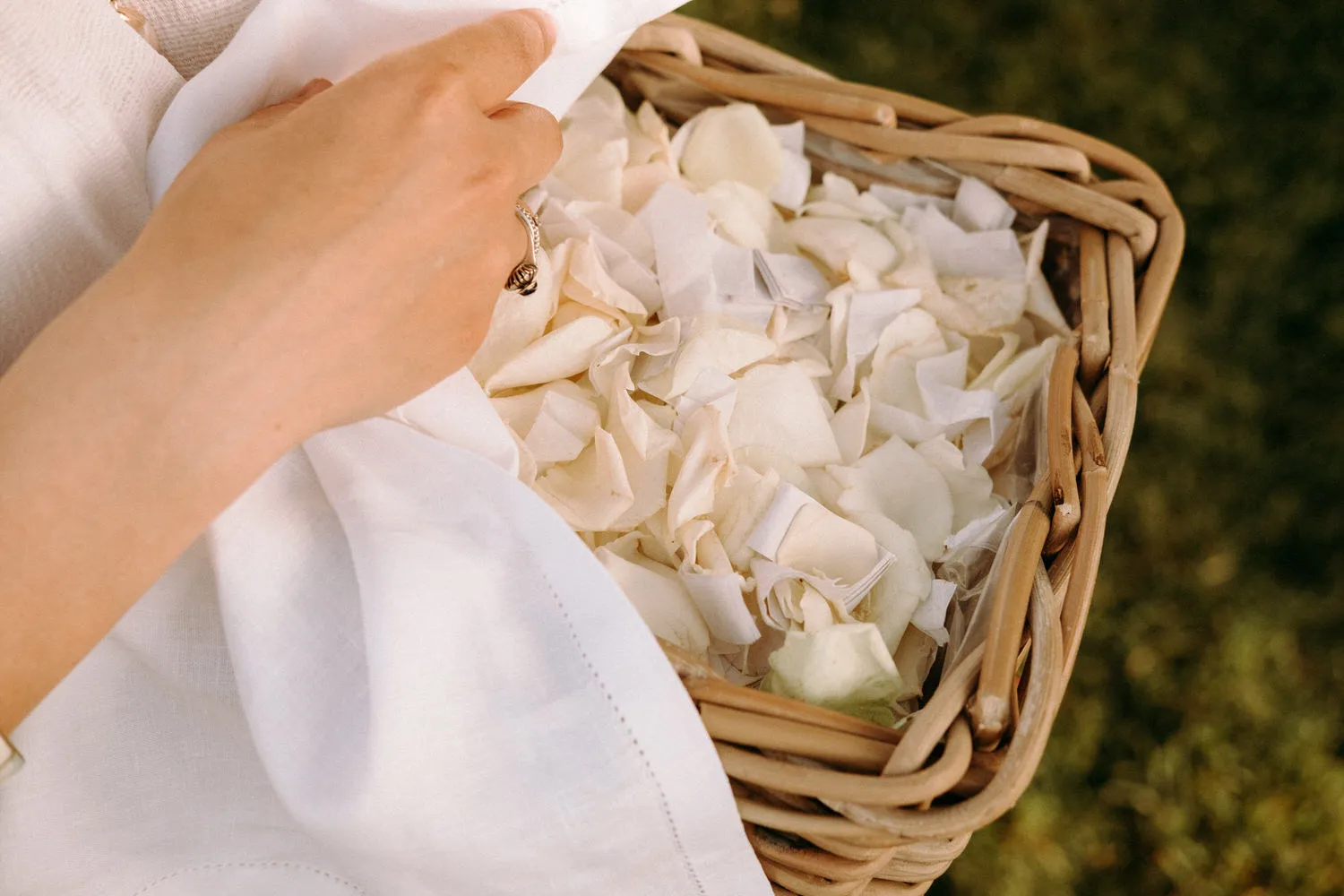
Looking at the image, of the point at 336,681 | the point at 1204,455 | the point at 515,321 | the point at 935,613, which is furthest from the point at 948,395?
the point at 1204,455

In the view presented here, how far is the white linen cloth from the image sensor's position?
403 mm

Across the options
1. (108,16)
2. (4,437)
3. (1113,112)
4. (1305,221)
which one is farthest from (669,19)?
(1305,221)

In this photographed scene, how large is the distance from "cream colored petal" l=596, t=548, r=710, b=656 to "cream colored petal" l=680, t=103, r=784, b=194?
0.95ft

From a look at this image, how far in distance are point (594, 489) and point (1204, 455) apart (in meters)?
0.81

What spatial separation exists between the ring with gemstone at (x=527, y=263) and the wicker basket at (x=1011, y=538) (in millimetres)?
191

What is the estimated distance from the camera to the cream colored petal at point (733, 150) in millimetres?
641

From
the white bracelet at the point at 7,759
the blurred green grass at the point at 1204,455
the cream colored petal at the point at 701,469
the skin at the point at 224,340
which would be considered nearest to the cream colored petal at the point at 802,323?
the cream colored petal at the point at 701,469

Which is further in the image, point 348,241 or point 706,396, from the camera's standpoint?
point 706,396

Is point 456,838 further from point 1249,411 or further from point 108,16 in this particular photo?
point 1249,411

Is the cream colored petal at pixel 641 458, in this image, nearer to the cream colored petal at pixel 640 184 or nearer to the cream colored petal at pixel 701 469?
the cream colored petal at pixel 701 469

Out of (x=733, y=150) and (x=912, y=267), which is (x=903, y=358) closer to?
(x=912, y=267)

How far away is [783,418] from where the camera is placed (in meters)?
0.53

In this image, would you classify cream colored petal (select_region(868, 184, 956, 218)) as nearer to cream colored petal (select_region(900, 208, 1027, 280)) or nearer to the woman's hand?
cream colored petal (select_region(900, 208, 1027, 280))

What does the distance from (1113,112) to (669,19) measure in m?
0.71
